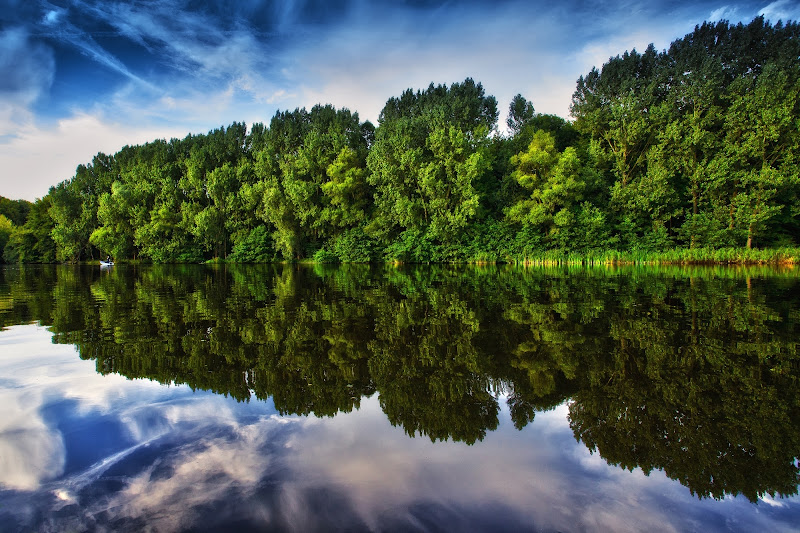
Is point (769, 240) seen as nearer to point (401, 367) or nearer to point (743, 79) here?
point (743, 79)

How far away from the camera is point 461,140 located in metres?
41.8

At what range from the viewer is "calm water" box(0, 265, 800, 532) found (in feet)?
10.7

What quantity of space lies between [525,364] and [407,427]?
2.79m

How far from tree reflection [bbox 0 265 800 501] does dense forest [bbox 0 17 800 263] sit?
2788 centimetres

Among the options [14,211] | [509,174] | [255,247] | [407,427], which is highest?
[14,211]

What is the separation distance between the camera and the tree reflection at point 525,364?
168 inches

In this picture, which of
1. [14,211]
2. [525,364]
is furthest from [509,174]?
[14,211]

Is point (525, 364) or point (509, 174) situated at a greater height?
point (509, 174)

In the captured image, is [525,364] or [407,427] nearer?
[407,427]

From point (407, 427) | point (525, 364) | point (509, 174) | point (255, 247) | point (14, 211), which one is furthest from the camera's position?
point (14, 211)

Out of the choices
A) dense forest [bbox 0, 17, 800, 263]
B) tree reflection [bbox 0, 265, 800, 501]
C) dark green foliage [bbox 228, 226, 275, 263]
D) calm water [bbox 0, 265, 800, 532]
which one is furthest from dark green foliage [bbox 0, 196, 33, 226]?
calm water [bbox 0, 265, 800, 532]

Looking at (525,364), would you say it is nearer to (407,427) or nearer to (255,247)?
(407,427)

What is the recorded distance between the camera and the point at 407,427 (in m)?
4.77

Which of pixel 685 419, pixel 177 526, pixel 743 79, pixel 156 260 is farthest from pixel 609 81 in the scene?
pixel 156 260
